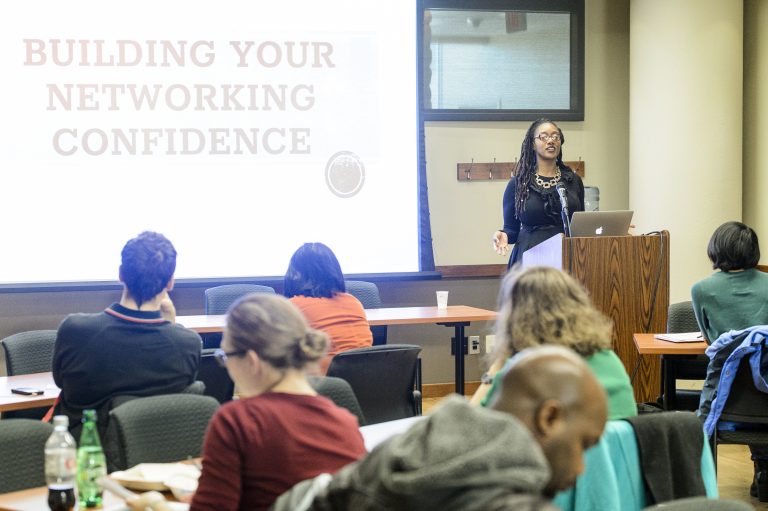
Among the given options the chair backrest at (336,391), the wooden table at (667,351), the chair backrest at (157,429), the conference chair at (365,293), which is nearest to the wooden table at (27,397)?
the chair backrest at (157,429)

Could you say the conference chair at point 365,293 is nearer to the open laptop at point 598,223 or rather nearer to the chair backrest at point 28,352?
the open laptop at point 598,223

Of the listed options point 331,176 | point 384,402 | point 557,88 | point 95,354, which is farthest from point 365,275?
point 95,354

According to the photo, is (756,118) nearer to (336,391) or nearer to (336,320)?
(336,320)

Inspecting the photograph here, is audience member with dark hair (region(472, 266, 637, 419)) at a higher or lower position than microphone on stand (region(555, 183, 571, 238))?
lower

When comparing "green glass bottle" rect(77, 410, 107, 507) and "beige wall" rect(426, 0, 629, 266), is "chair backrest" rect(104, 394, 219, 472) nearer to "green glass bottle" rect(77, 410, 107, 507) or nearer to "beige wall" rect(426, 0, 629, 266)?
"green glass bottle" rect(77, 410, 107, 507)

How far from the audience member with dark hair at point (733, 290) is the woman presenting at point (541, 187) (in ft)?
→ 3.59

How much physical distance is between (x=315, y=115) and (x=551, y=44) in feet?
6.43

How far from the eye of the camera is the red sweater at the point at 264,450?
198 cm

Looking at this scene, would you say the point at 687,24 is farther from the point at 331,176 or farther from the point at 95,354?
the point at 95,354

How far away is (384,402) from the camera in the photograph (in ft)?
14.5

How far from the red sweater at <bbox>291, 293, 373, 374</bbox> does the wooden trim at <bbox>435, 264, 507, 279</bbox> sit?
2826 millimetres

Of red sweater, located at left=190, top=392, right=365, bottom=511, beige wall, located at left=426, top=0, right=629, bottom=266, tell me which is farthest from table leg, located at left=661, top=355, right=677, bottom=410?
red sweater, located at left=190, top=392, right=365, bottom=511

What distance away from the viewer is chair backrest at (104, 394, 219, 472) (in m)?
2.77

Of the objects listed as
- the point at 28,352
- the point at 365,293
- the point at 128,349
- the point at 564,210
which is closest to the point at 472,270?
the point at 365,293
